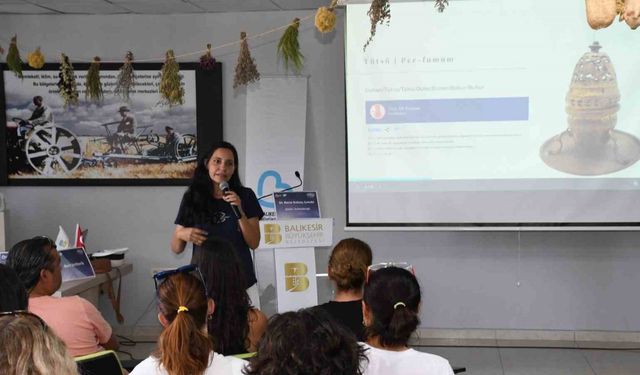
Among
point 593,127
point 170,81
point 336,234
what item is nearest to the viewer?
point 593,127

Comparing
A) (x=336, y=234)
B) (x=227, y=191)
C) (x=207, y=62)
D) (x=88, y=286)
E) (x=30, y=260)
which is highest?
(x=207, y=62)

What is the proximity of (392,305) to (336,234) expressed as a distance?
3540 millimetres

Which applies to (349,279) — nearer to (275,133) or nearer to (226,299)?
(226,299)

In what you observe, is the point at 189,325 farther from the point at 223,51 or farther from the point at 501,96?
the point at 223,51

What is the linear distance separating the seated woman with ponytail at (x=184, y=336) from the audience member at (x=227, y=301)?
0.39m

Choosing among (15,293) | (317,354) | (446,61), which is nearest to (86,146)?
(446,61)

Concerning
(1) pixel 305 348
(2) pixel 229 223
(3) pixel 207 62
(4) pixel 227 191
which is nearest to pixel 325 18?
(4) pixel 227 191

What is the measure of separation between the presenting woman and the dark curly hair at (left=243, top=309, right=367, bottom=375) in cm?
228

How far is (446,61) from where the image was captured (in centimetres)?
504

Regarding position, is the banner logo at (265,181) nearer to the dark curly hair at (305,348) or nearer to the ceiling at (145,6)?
the ceiling at (145,6)

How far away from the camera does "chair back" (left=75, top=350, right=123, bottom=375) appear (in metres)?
2.14

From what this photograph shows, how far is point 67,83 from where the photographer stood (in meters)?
5.37

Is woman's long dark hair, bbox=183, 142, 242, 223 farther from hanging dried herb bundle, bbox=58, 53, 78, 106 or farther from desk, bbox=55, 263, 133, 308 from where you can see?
hanging dried herb bundle, bbox=58, 53, 78, 106

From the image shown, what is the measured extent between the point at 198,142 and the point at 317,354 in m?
4.41
